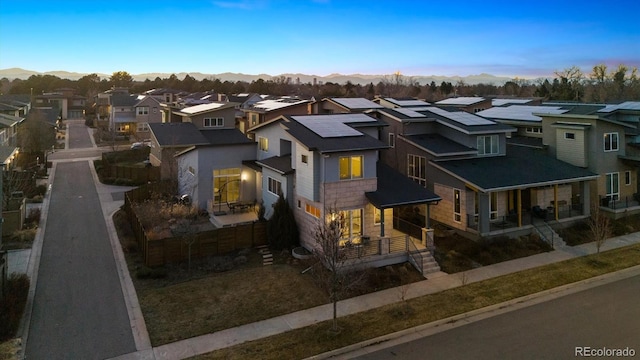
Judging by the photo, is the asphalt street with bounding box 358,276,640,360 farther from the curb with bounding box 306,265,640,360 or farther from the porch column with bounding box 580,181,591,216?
the porch column with bounding box 580,181,591,216

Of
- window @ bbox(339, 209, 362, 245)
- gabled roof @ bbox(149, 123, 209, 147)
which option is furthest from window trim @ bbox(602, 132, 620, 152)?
gabled roof @ bbox(149, 123, 209, 147)

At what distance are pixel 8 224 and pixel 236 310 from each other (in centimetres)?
1695

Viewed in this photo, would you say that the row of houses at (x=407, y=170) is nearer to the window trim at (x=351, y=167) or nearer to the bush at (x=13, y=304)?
the window trim at (x=351, y=167)

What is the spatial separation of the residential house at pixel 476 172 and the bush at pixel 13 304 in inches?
850

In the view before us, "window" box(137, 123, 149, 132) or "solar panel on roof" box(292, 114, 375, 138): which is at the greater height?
"window" box(137, 123, 149, 132)

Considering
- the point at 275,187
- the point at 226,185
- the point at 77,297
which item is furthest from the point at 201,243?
the point at 226,185

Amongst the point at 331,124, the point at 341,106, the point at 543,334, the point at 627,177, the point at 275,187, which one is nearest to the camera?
the point at 543,334

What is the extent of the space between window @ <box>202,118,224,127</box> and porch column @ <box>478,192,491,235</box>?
22.2m

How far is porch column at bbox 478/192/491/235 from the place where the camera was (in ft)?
78.9

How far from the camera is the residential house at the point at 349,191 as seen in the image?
2106cm

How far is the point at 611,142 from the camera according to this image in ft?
98.8

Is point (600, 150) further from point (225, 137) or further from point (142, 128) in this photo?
point (142, 128)

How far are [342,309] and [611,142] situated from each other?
81.6 ft

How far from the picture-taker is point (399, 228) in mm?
25141
